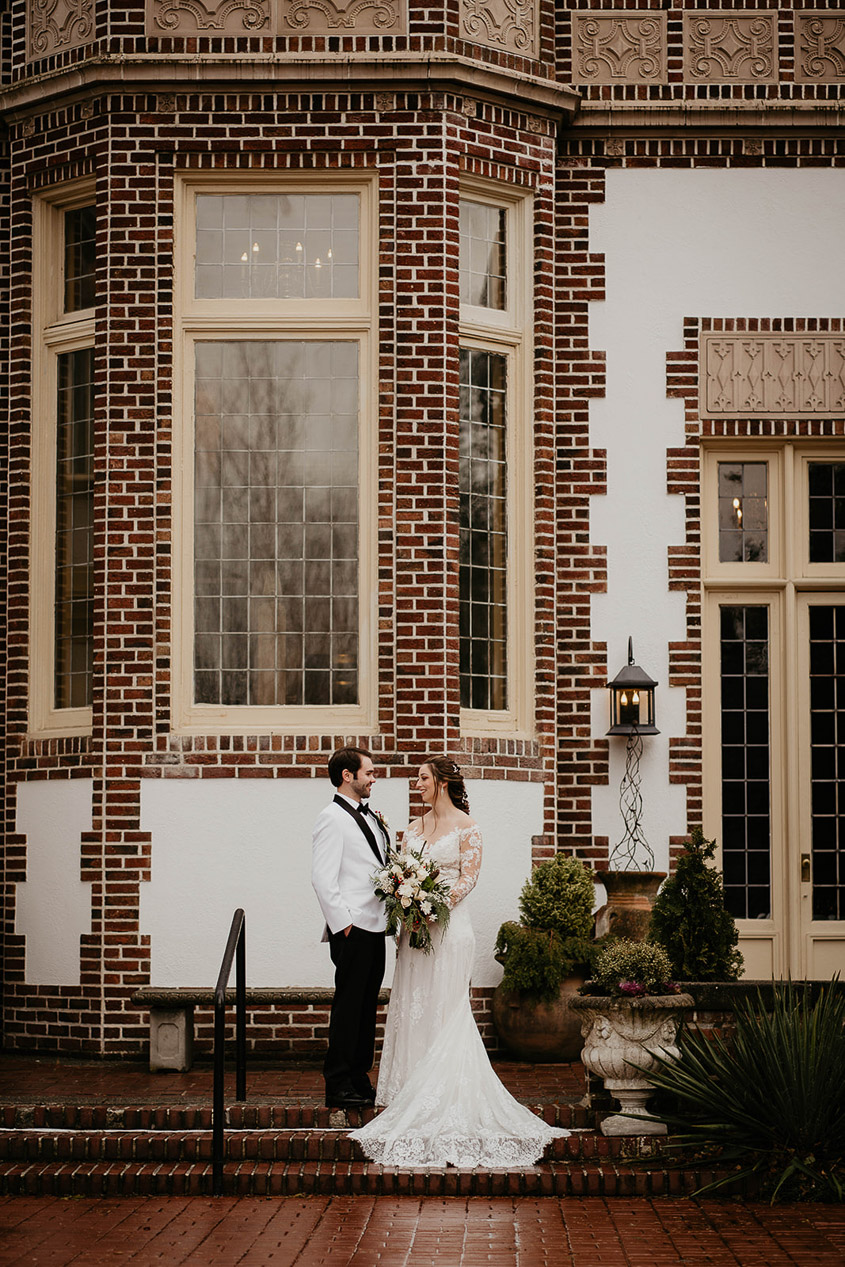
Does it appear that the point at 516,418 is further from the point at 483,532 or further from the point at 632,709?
the point at 632,709

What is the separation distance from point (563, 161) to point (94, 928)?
634cm

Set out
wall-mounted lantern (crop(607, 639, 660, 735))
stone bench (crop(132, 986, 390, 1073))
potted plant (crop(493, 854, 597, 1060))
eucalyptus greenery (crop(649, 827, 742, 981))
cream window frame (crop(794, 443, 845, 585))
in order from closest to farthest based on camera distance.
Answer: eucalyptus greenery (crop(649, 827, 742, 981)) < stone bench (crop(132, 986, 390, 1073)) < potted plant (crop(493, 854, 597, 1060)) < wall-mounted lantern (crop(607, 639, 660, 735)) < cream window frame (crop(794, 443, 845, 585))

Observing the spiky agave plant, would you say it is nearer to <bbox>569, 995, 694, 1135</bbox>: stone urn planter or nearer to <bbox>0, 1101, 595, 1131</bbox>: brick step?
<bbox>569, 995, 694, 1135</bbox>: stone urn planter

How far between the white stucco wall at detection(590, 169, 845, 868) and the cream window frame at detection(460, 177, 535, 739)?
1.89 ft

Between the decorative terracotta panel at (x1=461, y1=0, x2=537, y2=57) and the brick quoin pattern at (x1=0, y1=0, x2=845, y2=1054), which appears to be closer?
the brick quoin pattern at (x1=0, y1=0, x2=845, y2=1054)

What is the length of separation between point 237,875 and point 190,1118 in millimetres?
2590

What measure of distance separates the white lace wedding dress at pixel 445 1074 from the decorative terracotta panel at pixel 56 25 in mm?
6180

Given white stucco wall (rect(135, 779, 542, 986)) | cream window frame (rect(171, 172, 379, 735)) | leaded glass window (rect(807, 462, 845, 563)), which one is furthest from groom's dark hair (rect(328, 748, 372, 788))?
leaded glass window (rect(807, 462, 845, 563))

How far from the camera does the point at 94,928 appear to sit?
11680 millimetres

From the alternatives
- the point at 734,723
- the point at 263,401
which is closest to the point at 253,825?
the point at 263,401

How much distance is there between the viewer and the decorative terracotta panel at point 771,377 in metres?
12.9

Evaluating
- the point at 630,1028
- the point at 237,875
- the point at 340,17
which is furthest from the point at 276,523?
the point at 630,1028

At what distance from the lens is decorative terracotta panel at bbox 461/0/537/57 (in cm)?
1223

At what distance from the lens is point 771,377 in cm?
1288
